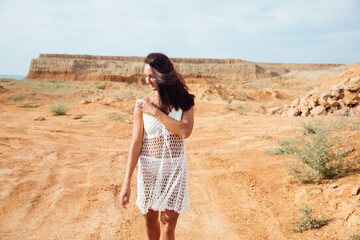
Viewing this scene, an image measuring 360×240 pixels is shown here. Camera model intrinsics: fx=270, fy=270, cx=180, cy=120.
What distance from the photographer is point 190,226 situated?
342cm

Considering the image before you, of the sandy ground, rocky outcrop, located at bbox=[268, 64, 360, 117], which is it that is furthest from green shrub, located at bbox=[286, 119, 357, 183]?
rocky outcrop, located at bbox=[268, 64, 360, 117]

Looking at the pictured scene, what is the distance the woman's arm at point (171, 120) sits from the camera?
1.98m

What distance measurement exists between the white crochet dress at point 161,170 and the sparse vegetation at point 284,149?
393cm

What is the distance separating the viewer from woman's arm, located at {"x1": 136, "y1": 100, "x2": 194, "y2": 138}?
6.50 feet

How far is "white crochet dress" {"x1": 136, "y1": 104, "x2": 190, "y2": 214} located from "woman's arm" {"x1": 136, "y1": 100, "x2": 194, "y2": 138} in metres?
0.05

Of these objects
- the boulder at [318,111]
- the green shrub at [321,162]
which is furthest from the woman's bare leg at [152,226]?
the boulder at [318,111]

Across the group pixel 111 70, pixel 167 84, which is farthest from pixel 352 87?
pixel 111 70

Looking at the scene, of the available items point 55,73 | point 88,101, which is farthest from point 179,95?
point 55,73

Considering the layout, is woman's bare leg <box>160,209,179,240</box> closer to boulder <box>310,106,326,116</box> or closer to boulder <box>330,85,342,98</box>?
boulder <box>310,106,326,116</box>

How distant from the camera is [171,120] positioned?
1.99 metres

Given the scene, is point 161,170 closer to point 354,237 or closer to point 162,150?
point 162,150

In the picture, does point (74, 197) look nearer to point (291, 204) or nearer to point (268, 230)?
point (268, 230)

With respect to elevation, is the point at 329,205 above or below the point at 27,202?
above

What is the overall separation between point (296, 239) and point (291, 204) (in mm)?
841
